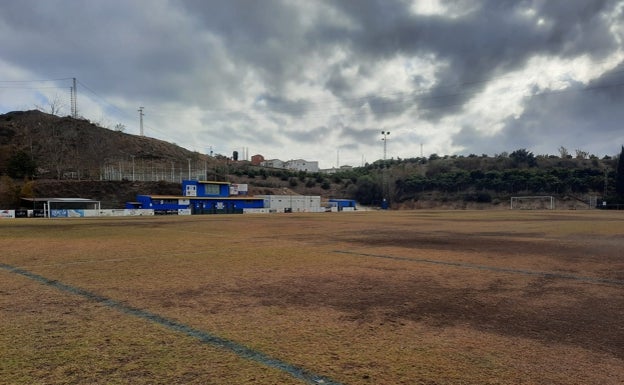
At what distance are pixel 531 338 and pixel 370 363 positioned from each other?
98.0 inches

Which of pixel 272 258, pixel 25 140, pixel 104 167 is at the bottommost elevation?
pixel 272 258

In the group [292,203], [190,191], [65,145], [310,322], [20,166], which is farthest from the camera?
[65,145]

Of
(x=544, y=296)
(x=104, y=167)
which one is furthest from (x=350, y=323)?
(x=104, y=167)

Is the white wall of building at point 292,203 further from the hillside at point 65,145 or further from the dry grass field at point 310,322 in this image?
the dry grass field at point 310,322

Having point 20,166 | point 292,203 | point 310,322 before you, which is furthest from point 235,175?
point 310,322

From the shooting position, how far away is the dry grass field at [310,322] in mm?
4246

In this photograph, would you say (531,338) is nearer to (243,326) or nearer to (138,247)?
(243,326)

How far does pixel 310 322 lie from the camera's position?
20.1ft

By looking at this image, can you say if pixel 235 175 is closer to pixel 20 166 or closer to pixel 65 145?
pixel 65 145

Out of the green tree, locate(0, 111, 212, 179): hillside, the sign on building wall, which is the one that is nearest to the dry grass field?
the sign on building wall

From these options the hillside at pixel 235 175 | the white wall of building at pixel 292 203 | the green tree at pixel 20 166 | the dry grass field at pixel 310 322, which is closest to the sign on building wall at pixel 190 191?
the hillside at pixel 235 175

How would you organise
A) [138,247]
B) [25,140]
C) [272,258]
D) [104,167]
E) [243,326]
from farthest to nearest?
[25,140] < [104,167] < [138,247] < [272,258] < [243,326]

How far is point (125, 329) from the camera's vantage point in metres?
5.64

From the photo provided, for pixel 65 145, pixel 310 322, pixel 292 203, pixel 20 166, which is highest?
pixel 65 145
